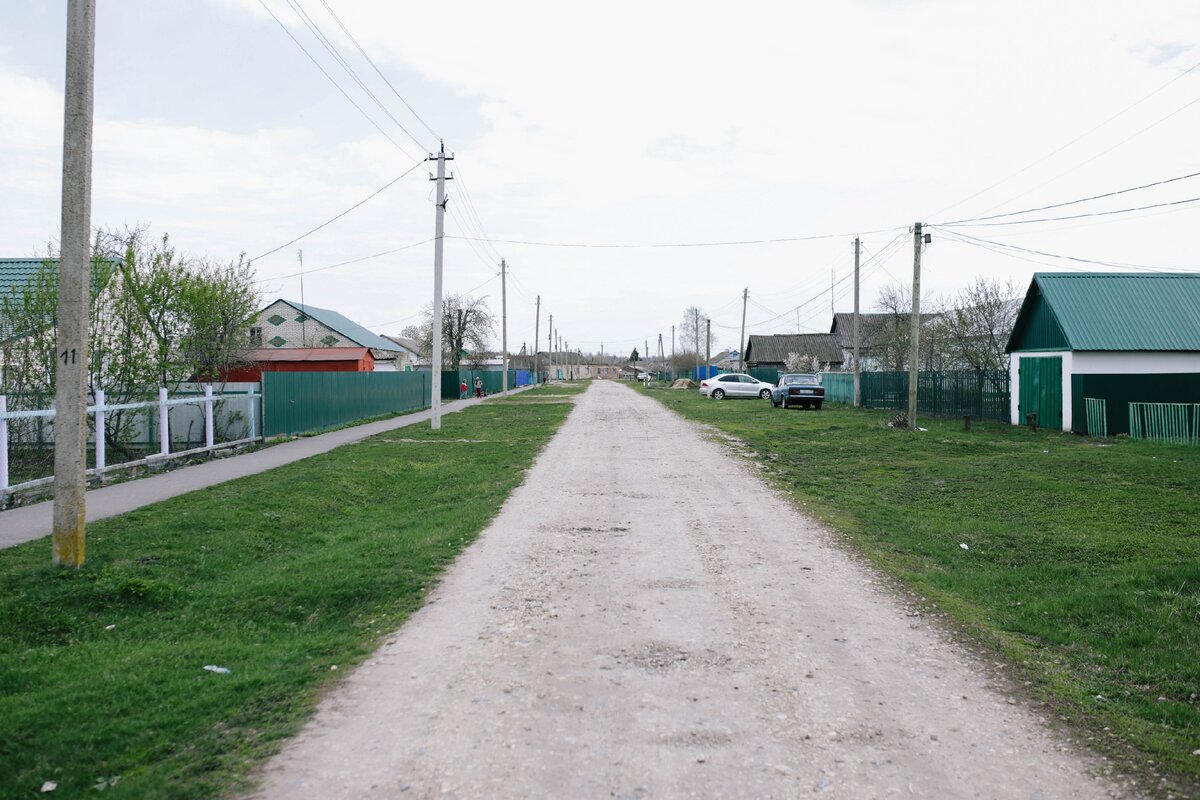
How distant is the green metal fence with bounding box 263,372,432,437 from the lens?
20.0m

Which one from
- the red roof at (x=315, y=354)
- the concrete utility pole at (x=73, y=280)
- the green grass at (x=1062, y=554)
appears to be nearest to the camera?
the green grass at (x=1062, y=554)

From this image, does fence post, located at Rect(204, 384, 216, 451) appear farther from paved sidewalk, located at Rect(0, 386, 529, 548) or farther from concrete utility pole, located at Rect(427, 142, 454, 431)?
concrete utility pole, located at Rect(427, 142, 454, 431)

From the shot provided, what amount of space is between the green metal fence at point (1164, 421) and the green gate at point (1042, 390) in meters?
2.18

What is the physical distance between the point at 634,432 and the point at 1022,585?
16.5 m

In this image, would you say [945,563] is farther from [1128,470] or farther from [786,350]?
[786,350]

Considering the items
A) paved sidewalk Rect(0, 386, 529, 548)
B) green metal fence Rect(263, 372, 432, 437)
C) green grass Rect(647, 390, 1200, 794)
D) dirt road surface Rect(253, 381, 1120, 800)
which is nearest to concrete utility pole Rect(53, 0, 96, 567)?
paved sidewalk Rect(0, 386, 529, 548)

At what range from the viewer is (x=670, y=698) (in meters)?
4.45

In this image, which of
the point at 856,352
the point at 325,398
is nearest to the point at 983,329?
the point at 856,352

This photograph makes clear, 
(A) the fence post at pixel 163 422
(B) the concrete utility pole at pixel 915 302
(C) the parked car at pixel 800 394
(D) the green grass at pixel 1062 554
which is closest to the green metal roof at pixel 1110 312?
(B) the concrete utility pole at pixel 915 302

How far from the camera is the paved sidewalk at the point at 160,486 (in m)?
9.02

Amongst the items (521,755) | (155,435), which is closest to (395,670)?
(521,755)

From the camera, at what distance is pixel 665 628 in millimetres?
5723

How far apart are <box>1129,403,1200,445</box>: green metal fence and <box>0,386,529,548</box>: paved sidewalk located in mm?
20290

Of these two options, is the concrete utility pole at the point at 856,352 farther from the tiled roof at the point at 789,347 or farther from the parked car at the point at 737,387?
the tiled roof at the point at 789,347
